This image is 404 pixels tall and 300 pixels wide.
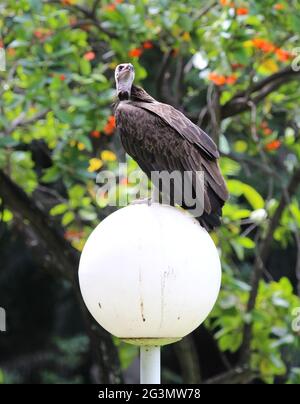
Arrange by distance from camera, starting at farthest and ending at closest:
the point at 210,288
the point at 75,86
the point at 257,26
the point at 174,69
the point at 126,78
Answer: the point at 174,69 < the point at 75,86 < the point at 257,26 < the point at 126,78 < the point at 210,288

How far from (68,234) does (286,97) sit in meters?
2.20

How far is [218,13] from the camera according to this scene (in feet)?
22.7

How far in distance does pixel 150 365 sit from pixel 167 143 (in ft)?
4.02

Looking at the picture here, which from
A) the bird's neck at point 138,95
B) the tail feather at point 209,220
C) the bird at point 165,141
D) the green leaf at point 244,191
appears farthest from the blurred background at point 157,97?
the tail feather at point 209,220

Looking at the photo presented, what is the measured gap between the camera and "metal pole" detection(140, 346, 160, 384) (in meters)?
3.63

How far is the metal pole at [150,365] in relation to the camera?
11.9 feet

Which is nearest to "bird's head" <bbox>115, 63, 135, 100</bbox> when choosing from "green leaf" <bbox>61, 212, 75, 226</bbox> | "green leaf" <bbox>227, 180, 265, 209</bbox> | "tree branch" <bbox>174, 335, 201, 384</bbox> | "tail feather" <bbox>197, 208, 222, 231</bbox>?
"tail feather" <bbox>197, 208, 222, 231</bbox>

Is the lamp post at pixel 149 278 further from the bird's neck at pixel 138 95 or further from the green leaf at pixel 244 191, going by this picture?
the green leaf at pixel 244 191

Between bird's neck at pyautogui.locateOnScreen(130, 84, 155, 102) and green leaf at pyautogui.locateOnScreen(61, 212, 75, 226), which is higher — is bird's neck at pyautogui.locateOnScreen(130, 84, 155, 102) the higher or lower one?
the higher one

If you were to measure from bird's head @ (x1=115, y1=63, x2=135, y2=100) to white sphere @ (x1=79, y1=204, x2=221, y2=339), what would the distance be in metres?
0.93

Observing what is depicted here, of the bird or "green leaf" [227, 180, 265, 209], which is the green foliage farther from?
the bird

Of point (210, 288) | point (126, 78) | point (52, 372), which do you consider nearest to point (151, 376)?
point (210, 288)

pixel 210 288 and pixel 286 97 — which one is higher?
pixel 210 288
